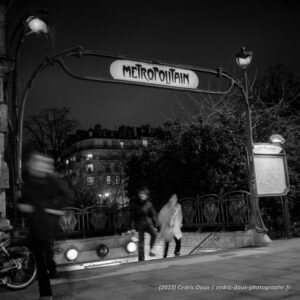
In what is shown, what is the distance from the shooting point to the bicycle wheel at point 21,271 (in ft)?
22.5

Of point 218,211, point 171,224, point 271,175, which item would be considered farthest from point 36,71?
point 218,211

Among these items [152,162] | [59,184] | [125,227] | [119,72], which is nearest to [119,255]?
[125,227]

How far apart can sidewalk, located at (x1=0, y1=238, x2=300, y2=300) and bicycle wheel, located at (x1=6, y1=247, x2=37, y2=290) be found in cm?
14

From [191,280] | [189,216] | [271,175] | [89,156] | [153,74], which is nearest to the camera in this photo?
[191,280]

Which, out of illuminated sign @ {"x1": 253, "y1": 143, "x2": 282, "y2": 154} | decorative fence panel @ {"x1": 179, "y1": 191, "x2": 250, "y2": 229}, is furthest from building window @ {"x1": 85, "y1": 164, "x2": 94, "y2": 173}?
illuminated sign @ {"x1": 253, "y1": 143, "x2": 282, "y2": 154}

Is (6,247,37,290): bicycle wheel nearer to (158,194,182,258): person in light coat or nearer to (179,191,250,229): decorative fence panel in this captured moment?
(158,194,182,258): person in light coat

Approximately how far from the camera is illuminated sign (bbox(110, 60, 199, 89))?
10.0m

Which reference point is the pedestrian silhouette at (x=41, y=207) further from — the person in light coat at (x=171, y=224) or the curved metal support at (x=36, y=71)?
the person in light coat at (x=171, y=224)

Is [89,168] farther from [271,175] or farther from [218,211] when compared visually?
[271,175]

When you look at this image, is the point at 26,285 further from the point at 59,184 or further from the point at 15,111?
the point at 15,111

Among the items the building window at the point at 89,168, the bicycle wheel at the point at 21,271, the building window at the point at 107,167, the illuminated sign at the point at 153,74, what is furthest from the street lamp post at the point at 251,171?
the building window at the point at 89,168

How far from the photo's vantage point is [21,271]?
7039 mm

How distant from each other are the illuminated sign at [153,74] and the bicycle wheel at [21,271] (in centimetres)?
462

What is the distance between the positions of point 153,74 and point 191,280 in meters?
5.29
